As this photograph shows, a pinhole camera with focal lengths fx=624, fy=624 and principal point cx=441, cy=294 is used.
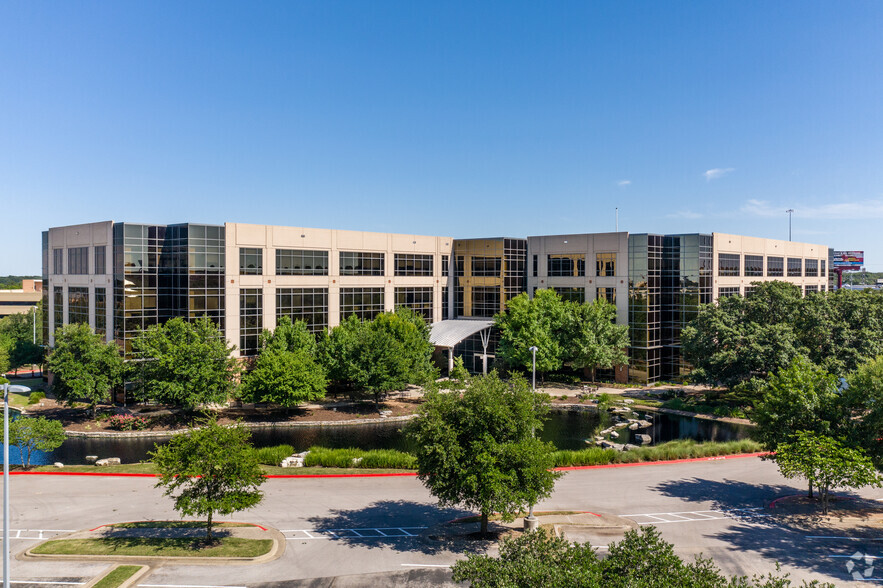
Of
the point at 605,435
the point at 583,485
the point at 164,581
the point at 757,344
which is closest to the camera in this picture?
the point at 164,581

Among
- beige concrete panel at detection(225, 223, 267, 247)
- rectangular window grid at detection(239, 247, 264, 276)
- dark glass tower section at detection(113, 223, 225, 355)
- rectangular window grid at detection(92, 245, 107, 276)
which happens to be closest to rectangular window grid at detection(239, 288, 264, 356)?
rectangular window grid at detection(239, 247, 264, 276)

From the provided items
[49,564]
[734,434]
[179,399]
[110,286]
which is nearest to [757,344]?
[734,434]

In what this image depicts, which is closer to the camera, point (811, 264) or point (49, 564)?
point (49, 564)

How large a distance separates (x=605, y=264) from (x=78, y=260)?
51.6 meters

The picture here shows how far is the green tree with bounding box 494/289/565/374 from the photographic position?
198ft

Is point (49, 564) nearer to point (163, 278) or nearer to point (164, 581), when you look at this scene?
point (164, 581)

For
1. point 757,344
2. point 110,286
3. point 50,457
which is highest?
point 110,286

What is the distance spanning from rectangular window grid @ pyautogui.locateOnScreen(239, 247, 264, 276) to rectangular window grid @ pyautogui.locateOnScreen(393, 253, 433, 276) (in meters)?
15.9

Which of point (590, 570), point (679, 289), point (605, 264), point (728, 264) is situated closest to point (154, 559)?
point (590, 570)

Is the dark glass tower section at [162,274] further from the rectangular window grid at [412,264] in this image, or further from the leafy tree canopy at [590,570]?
the leafy tree canopy at [590,570]

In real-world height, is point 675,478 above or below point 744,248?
below

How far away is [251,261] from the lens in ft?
184

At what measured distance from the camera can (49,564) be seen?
851 inches

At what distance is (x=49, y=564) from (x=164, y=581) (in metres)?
4.59
